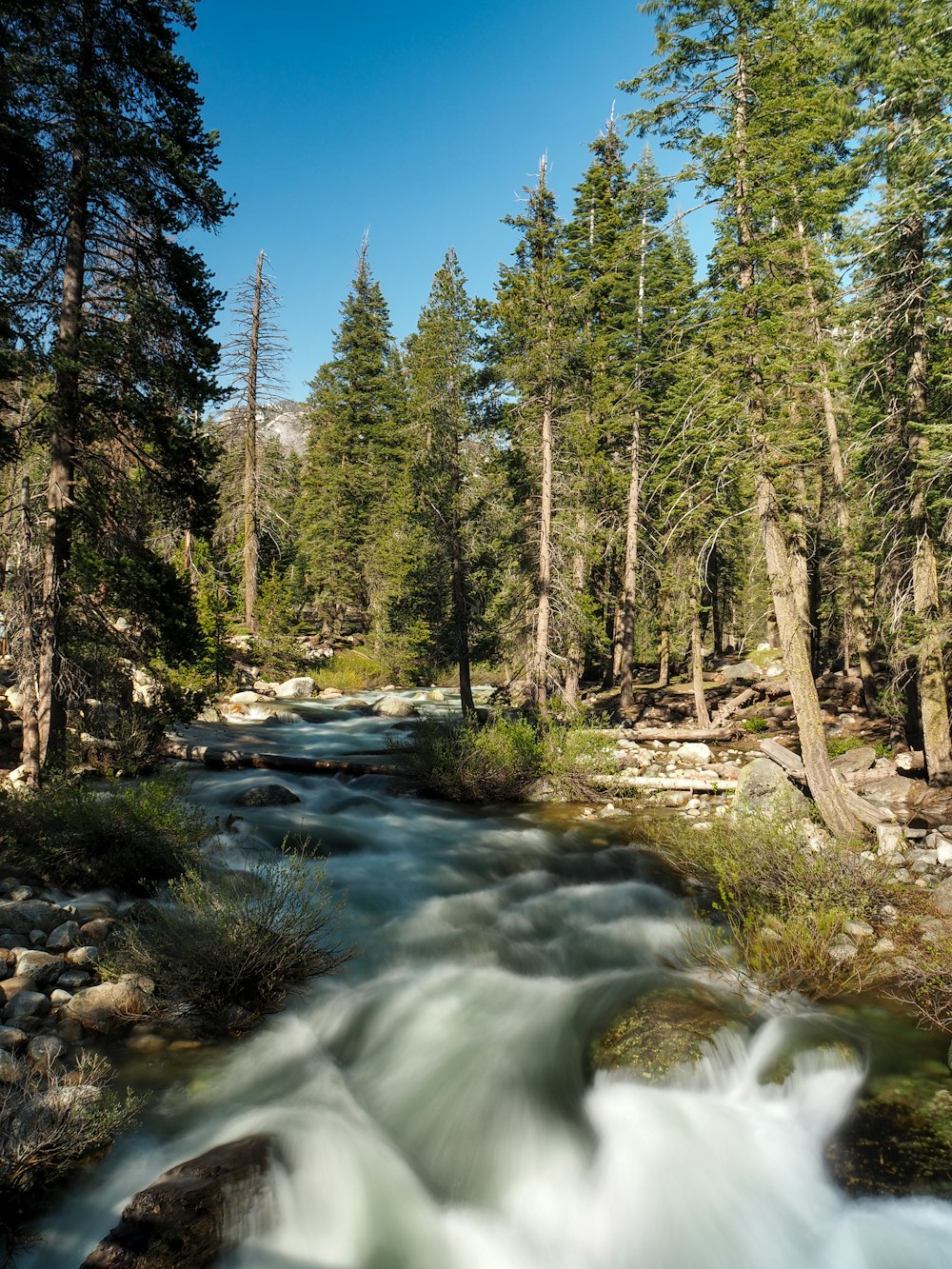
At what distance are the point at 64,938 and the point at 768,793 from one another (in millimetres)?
10747

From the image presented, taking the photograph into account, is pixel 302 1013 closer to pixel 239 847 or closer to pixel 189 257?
pixel 239 847

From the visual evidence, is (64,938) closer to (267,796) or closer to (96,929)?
(96,929)

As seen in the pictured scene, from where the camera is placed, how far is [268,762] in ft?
48.0

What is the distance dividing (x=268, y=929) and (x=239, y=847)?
138 inches

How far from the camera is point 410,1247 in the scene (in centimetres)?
425

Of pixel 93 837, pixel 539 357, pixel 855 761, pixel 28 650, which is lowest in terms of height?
pixel 855 761

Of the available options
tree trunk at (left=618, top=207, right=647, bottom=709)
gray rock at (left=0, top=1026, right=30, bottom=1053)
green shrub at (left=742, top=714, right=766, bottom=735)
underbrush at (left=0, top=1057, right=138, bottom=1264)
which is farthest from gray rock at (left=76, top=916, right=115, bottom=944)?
tree trunk at (left=618, top=207, right=647, bottom=709)

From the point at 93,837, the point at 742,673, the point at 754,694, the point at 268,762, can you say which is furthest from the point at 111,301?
the point at 742,673

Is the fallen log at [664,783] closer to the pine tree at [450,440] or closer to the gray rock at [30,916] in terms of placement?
the pine tree at [450,440]

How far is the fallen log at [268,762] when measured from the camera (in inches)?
561

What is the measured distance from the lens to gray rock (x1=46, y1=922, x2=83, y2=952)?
5.95 meters

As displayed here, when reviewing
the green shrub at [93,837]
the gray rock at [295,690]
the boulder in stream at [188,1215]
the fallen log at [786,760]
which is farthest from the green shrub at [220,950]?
the gray rock at [295,690]

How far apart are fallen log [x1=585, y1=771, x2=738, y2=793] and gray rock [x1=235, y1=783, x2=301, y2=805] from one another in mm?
6106

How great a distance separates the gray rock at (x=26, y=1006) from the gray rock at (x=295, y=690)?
Result: 842 inches
